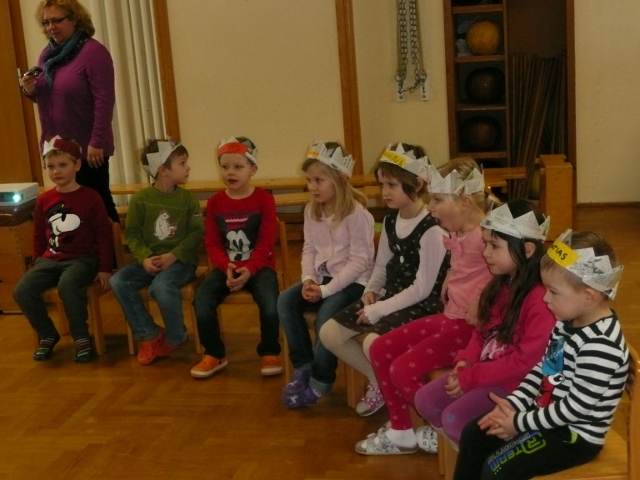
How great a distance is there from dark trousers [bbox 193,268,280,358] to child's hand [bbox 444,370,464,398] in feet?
4.19

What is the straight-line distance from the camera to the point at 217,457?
10.00ft

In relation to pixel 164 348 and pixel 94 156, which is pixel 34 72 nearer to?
pixel 94 156

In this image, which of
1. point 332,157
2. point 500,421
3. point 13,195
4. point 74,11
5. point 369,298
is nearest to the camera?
point 500,421

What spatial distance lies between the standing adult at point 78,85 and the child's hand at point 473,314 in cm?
245

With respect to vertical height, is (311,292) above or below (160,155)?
below

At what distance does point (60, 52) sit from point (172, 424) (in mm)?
2165

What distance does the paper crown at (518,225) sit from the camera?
8.02ft

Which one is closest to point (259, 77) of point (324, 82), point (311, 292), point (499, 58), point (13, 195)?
point (324, 82)

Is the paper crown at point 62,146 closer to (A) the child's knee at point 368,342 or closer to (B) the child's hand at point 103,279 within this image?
(B) the child's hand at point 103,279

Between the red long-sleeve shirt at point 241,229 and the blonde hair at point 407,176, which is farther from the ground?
the blonde hair at point 407,176

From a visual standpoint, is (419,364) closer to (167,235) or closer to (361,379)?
(361,379)

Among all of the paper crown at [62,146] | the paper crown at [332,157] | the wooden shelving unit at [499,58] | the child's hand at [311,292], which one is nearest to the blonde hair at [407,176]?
the paper crown at [332,157]

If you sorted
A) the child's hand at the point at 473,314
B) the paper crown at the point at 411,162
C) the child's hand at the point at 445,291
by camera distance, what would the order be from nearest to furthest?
the child's hand at the point at 473,314 < the child's hand at the point at 445,291 < the paper crown at the point at 411,162

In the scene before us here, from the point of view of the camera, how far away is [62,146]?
420 centimetres
